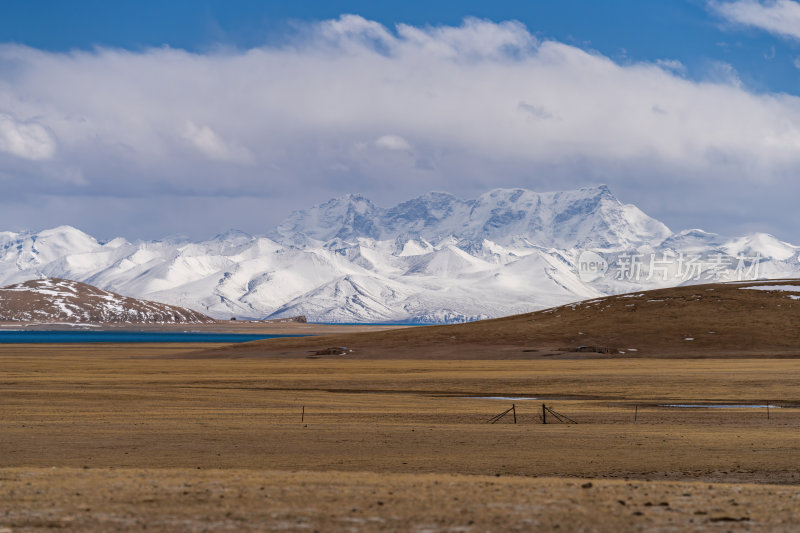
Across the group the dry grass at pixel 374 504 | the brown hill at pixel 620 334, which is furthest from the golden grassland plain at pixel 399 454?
the brown hill at pixel 620 334

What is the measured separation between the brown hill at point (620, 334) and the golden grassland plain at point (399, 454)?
1352 inches

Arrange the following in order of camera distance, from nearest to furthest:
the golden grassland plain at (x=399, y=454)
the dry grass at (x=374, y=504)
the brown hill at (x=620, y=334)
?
the dry grass at (x=374, y=504), the golden grassland plain at (x=399, y=454), the brown hill at (x=620, y=334)

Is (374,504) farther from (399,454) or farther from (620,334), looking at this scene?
(620,334)

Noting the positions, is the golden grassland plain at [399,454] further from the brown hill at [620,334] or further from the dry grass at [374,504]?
the brown hill at [620,334]

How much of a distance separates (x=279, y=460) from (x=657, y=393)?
39860 mm

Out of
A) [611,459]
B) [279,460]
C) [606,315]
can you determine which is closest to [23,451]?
[279,460]

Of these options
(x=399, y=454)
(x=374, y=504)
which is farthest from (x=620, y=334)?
(x=374, y=504)

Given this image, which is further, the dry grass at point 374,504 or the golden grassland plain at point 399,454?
the golden grassland plain at point 399,454

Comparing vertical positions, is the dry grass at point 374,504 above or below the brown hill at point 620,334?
below

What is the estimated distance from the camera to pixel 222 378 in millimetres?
79312

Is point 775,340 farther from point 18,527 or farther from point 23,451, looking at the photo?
point 18,527

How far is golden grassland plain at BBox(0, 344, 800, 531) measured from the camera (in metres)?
17.2

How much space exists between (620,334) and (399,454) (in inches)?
3718

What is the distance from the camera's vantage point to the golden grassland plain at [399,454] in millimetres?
17203
